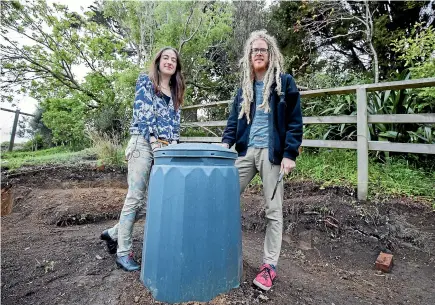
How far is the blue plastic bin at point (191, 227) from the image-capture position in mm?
1480

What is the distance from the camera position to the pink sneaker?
1.76 meters

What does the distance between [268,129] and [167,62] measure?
87cm

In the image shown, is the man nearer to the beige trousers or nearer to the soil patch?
the beige trousers

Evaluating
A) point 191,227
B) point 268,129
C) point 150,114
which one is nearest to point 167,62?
point 150,114

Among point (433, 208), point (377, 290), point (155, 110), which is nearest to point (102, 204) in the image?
point (155, 110)

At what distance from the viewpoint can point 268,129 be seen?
1913mm

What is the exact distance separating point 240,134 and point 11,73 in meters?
9.38

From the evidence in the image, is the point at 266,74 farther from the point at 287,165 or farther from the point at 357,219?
the point at 357,219

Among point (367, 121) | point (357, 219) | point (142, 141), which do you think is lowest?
point (357, 219)

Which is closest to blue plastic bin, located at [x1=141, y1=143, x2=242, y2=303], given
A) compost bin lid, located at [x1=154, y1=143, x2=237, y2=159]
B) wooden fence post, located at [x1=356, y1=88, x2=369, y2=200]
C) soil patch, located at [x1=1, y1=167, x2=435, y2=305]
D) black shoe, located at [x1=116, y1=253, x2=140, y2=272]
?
compost bin lid, located at [x1=154, y1=143, x2=237, y2=159]

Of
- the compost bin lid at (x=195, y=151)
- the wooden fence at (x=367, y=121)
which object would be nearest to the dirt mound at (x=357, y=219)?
the wooden fence at (x=367, y=121)

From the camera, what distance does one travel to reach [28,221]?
3.55 m

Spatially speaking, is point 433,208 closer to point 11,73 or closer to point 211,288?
point 211,288

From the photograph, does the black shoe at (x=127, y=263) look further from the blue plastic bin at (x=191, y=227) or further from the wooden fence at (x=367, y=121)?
the wooden fence at (x=367, y=121)
